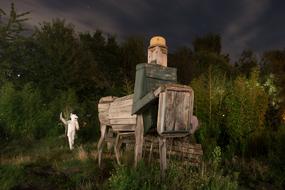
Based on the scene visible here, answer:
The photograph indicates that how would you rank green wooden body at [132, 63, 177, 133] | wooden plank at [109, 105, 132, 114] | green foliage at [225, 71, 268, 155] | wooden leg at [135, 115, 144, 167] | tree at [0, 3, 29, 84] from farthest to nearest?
tree at [0, 3, 29, 84] → green foliage at [225, 71, 268, 155] → wooden plank at [109, 105, 132, 114] → wooden leg at [135, 115, 144, 167] → green wooden body at [132, 63, 177, 133]

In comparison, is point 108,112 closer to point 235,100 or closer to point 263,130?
point 235,100

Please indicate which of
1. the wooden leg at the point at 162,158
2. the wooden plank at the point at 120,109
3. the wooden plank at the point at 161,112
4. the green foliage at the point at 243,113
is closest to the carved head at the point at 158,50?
the wooden plank at the point at 120,109

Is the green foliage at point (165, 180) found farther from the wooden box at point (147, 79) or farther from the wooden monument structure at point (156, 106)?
the wooden box at point (147, 79)

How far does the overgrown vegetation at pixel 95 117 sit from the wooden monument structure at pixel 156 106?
60 centimetres

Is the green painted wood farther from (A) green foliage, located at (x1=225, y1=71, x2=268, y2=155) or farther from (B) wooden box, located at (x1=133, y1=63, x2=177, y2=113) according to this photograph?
(A) green foliage, located at (x1=225, y1=71, x2=268, y2=155)

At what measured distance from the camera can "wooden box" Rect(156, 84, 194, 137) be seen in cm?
503

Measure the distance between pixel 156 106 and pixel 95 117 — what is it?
9.91m

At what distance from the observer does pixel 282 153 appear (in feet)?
28.0

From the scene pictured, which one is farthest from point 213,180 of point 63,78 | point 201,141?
point 63,78

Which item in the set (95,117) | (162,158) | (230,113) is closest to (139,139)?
(162,158)

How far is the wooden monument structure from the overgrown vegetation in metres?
0.60

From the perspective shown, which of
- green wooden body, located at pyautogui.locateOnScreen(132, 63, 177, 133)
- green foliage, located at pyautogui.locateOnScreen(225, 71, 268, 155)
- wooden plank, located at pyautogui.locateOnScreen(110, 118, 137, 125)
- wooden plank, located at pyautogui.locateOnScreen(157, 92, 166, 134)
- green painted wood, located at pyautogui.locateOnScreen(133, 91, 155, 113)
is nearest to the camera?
wooden plank, located at pyautogui.locateOnScreen(157, 92, 166, 134)

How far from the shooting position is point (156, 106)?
5730mm

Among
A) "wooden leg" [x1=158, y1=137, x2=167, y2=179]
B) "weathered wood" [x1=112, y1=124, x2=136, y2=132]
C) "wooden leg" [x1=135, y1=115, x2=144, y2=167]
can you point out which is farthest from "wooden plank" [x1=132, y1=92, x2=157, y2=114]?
"wooden leg" [x1=158, y1=137, x2=167, y2=179]
